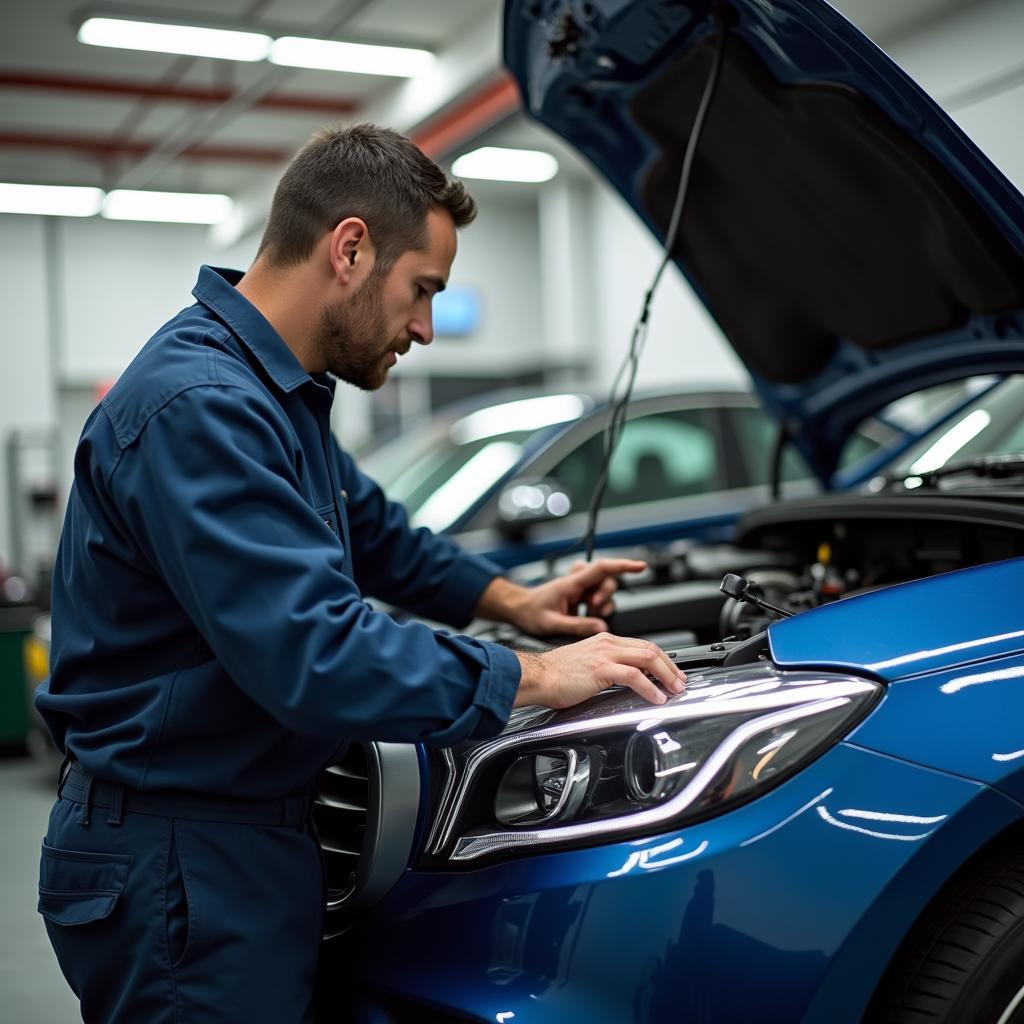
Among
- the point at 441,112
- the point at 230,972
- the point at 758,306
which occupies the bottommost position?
the point at 230,972

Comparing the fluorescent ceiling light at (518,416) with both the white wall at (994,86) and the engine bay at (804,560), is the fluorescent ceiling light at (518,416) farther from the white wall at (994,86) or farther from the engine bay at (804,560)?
the white wall at (994,86)

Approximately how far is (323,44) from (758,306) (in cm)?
632

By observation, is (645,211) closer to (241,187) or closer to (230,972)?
(230,972)

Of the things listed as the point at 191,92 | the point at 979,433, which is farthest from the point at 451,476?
the point at 191,92

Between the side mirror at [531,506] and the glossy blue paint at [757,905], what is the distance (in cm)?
221

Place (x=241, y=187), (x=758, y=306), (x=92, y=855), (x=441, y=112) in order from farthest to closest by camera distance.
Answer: (x=241, y=187) < (x=441, y=112) < (x=758, y=306) < (x=92, y=855)

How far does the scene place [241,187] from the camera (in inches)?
535

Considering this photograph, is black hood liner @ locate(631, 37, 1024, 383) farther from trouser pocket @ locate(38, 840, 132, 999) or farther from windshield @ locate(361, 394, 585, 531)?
windshield @ locate(361, 394, 585, 531)

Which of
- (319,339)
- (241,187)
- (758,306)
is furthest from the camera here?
(241,187)

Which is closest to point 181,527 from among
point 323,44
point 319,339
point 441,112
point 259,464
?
point 259,464

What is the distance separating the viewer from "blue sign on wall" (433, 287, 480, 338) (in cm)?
1416

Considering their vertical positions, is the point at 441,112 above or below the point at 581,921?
above

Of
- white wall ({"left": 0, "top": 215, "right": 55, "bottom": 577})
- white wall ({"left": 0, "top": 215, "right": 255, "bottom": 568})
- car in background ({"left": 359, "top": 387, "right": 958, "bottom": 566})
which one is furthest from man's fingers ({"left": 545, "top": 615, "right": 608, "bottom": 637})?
white wall ({"left": 0, "top": 215, "right": 55, "bottom": 577})

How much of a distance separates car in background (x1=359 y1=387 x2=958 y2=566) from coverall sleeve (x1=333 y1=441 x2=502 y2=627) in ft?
5.86
